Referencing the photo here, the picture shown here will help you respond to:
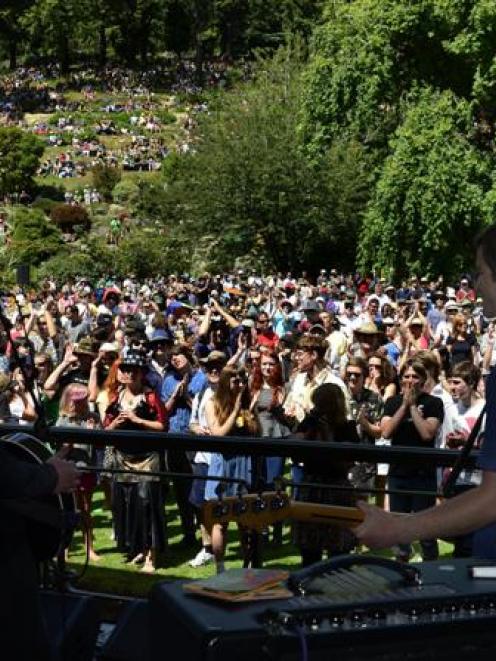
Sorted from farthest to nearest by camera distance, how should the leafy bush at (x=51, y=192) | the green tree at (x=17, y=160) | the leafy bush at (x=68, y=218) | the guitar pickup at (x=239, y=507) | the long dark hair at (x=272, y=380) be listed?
the leafy bush at (x=51, y=192), the green tree at (x=17, y=160), the leafy bush at (x=68, y=218), the long dark hair at (x=272, y=380), the guitar pickup at (x=239, y=507)

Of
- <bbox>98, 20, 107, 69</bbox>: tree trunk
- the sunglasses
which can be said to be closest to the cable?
the sunglasses

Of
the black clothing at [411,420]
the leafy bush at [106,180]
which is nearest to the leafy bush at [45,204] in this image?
the leafy bush at [106,180]

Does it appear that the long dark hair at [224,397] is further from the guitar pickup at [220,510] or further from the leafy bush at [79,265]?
the leafy bush at [79,265]

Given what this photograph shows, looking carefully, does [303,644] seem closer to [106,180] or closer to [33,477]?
[33,477]

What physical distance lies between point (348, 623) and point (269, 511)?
100 centimetres

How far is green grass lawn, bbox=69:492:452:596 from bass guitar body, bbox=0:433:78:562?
3212mm

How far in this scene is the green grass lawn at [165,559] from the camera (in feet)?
25.2

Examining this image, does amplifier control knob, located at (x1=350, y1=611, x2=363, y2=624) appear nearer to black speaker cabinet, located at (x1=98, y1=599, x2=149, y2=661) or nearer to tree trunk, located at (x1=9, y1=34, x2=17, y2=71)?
black speaker cabinet, located at (x1=98, y1=599, x2=149, y2=661)

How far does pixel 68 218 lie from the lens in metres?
69.5

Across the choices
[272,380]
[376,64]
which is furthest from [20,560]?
[376,64]

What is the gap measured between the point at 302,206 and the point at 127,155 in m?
42.4

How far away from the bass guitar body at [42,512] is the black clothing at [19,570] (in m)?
0.03

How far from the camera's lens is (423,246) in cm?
3341

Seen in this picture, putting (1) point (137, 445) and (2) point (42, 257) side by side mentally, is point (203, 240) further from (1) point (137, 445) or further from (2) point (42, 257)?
(1) point (137, 445)
